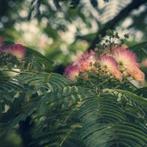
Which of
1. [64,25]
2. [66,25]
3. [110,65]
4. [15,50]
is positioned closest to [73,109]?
[110,65]

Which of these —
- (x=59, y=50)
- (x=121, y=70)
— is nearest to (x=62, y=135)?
(x=121, y=70)

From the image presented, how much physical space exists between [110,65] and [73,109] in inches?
21.1

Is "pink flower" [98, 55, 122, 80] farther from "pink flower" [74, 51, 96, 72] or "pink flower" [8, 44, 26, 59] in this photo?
"pink flower" [8, 44, 26, 59]

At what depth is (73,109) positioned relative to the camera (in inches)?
138

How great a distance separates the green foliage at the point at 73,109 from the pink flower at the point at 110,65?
0.06 metres

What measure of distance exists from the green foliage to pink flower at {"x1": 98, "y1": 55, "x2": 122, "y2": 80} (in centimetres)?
6

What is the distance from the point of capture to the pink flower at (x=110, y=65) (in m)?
3.92

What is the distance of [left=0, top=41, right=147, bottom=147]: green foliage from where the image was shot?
315cm

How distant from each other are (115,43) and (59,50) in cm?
412

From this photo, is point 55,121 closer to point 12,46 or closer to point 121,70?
point 121,70

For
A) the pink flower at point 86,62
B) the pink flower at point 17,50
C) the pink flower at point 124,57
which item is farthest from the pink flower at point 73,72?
the pink flower at point 17,50

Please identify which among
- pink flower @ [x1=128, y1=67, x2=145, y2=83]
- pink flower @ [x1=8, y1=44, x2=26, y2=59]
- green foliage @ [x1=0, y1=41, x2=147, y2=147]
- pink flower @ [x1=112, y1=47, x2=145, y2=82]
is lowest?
green foliage @ [x1=0, y1=41, x2=147, y2=147]

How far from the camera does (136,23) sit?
27.7 ft

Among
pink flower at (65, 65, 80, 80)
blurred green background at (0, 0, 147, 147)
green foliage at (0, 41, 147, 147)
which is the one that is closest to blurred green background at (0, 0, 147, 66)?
blurred green background at (0, 0, 147, 147)
